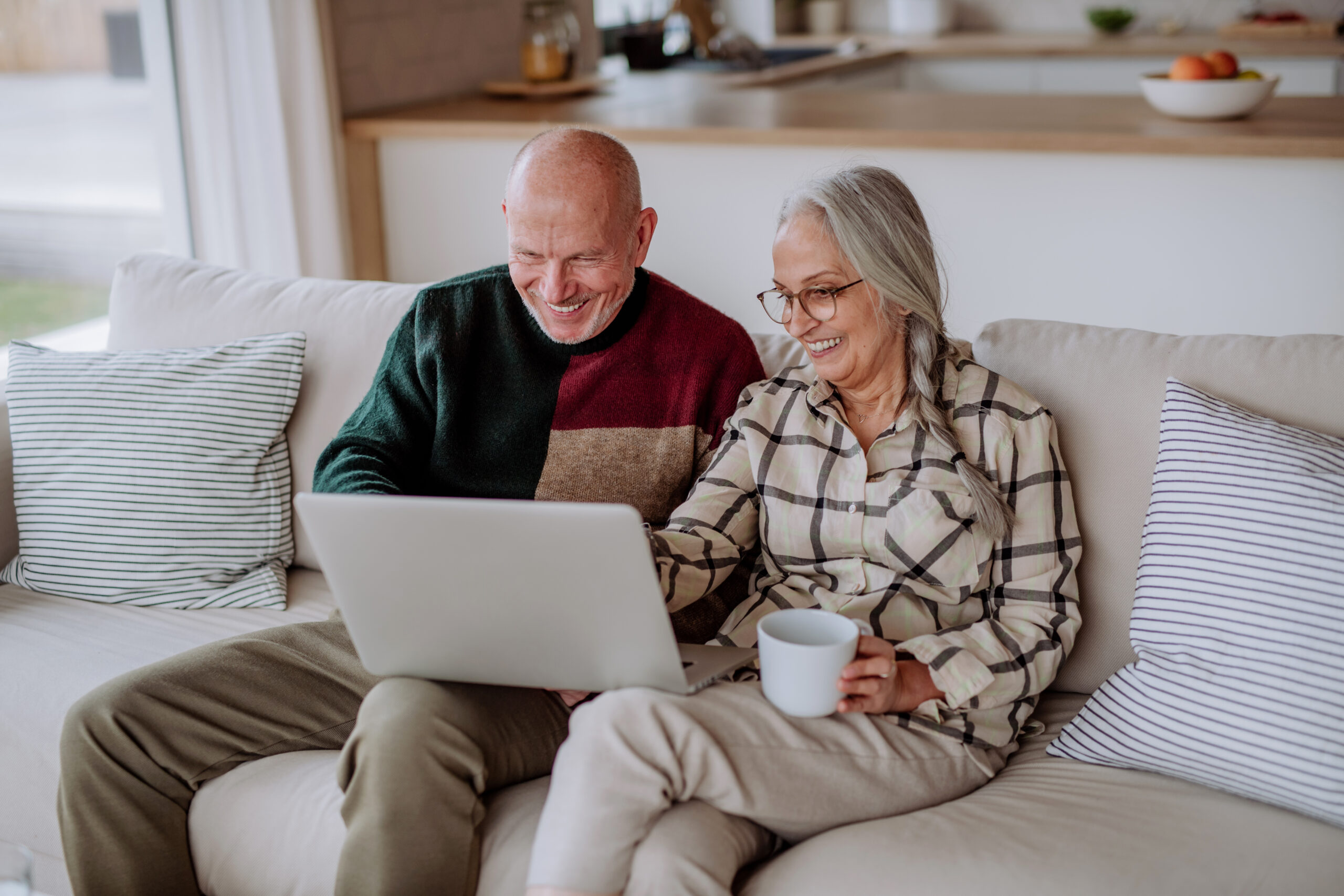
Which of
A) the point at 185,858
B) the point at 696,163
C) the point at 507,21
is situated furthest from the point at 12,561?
the point at 507,21

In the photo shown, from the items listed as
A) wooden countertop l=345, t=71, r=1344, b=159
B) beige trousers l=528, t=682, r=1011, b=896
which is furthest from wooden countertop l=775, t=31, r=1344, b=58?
beige trousers l=528, t=682, r=1011, b=896

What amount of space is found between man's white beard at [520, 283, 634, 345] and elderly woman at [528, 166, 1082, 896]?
0.77ft

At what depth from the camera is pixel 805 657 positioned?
1.20 metres

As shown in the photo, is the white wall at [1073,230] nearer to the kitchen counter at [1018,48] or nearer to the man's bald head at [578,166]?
the man's bald head at [578,166]

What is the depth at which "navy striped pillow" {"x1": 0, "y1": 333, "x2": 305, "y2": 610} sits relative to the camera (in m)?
1.92

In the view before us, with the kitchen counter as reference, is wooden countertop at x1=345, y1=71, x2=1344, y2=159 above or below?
below

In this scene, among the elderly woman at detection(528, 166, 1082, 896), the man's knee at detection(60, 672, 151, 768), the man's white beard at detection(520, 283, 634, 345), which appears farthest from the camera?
the man's white beard at detection(520, 283, 634, 345)

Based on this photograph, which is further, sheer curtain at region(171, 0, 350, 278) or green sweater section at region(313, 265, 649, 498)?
sheer curtain at region(171, 0, 350, 278)

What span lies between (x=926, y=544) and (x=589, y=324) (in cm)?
57

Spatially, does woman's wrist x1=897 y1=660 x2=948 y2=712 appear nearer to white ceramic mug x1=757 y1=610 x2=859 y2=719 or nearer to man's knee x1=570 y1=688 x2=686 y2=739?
white ceramic mug x1=757 y1=610 x2=859 y2=719

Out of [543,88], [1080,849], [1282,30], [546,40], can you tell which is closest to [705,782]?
[1080,849]

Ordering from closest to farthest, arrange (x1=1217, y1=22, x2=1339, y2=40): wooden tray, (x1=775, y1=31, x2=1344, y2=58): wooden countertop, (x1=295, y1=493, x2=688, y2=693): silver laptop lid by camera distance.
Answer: (x1=295, y1=493, x2=688, y2=693): silver laptop lid < (x1=775, y1=31, x2=1344, y2=58): wooden countertop < (x1=1217, y1=22, x2=1339, y2=40): wooden tray

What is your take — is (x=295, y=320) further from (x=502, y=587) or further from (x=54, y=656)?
(x=502, y=587)

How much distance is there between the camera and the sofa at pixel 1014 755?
126cm
